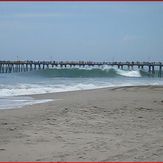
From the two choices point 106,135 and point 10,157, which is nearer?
point 10,157

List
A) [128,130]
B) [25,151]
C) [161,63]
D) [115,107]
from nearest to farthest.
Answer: [25,151], [128,130], [115,107], [161,63]

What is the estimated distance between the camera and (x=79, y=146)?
5879 mm

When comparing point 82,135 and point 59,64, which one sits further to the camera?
point 59,64

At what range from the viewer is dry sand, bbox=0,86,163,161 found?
538 centimetres

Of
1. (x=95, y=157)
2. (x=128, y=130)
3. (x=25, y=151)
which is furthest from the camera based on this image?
(x=128, y=130)

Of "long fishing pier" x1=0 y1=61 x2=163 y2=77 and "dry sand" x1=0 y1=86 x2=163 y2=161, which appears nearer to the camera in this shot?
"dry sand" x1=0 y1=86 x2=163 y2=161

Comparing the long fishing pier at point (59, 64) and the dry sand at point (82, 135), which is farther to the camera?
the long fishing pier at point (59, 64)

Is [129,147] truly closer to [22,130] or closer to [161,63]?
[22,130]

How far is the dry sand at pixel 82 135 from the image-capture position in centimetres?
538

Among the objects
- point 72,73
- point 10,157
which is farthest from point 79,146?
point 72,73

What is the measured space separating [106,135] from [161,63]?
6253 cm

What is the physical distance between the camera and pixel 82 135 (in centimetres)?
673

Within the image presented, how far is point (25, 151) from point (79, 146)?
2.85 feet

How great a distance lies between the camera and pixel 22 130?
714 cm
